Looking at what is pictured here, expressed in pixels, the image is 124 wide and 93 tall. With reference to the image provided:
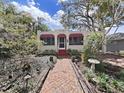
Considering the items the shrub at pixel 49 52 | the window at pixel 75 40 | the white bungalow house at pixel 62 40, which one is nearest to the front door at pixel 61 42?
the white bungalow house at pixel 62 40

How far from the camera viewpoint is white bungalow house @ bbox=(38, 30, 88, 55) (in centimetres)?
3031

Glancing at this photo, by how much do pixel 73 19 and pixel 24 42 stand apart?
19743mm

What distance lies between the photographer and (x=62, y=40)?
30891 mm

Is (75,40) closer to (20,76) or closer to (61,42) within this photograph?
(61,42)

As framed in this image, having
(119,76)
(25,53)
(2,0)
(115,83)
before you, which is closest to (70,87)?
(115,83)

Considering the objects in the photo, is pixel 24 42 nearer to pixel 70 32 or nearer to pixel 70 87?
pixel 70 87

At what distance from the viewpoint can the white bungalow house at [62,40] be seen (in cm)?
3031

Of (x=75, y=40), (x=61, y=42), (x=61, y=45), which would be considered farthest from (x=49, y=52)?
(x=75, y=40)

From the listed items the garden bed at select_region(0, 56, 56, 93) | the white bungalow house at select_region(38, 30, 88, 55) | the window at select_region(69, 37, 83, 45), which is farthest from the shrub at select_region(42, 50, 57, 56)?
the garden bed at select_region(0, 56, 56, 93)

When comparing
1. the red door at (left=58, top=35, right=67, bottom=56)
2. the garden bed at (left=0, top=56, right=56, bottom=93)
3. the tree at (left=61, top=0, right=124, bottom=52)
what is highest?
the tree at (left=61, top=0, right=124, bottom=52)

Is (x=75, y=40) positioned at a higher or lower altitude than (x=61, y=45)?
higher

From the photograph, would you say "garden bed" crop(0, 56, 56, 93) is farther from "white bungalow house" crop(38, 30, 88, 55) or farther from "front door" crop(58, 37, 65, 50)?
"front door" crop(58, 37, 65, 50)

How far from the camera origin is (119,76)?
Result: 15.7m

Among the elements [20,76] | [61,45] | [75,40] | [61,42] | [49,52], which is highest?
[75,40]
